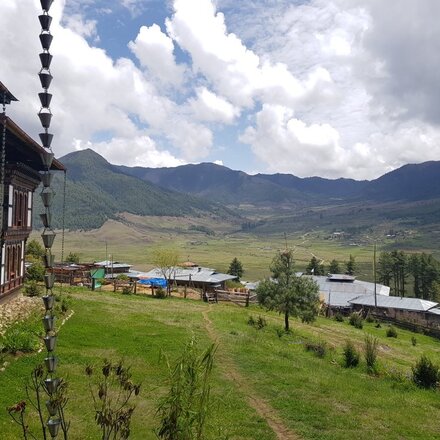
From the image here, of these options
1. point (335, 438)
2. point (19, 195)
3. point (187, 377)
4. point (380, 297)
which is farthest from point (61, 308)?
point (380, 297)

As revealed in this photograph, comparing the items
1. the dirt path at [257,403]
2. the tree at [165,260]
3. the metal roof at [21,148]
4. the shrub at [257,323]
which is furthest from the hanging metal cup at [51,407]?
the tree at [165,260]

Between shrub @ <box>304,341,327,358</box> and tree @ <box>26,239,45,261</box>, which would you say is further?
tree @ <box>26,239,45,261</box>

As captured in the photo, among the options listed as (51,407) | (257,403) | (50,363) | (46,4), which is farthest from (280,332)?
(46,4)

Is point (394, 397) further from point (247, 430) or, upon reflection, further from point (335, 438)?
point (247, 430)

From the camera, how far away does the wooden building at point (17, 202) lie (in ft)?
85.6

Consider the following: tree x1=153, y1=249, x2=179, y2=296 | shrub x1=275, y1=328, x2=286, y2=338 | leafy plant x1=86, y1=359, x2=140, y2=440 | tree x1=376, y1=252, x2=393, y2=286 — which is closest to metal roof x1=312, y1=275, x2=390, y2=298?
tree x1=376, y1=252, x2=393, y2=286

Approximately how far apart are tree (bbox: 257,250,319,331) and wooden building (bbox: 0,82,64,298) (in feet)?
64.5

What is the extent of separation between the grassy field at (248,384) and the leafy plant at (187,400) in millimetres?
662

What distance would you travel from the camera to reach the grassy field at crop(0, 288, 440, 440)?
14320 mm

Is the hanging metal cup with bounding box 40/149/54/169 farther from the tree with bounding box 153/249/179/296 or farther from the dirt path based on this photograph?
the tree with bounding box 153/249/179/296

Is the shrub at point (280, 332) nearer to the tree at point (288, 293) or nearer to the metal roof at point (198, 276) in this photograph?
the tree at point (288, 293)

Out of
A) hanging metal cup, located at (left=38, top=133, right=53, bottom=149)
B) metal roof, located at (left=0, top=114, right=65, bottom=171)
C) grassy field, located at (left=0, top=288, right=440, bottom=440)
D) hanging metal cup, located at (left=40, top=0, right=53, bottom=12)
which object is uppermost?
metal roof, located at (left=0, top=114, right=65, bottom=171)

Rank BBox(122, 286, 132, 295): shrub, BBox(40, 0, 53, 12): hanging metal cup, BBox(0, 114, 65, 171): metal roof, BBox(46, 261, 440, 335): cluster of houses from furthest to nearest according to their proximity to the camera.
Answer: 1. BBox(46, 261, 440, 335): cluster of houses
2. BBox(122, 286, 132, 295): shrub
3. BBox(0, 114, 65, 171): metal roof
4. BBox(40, 0, 53, 12): hanging metal cup

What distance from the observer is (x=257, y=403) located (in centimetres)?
1658
